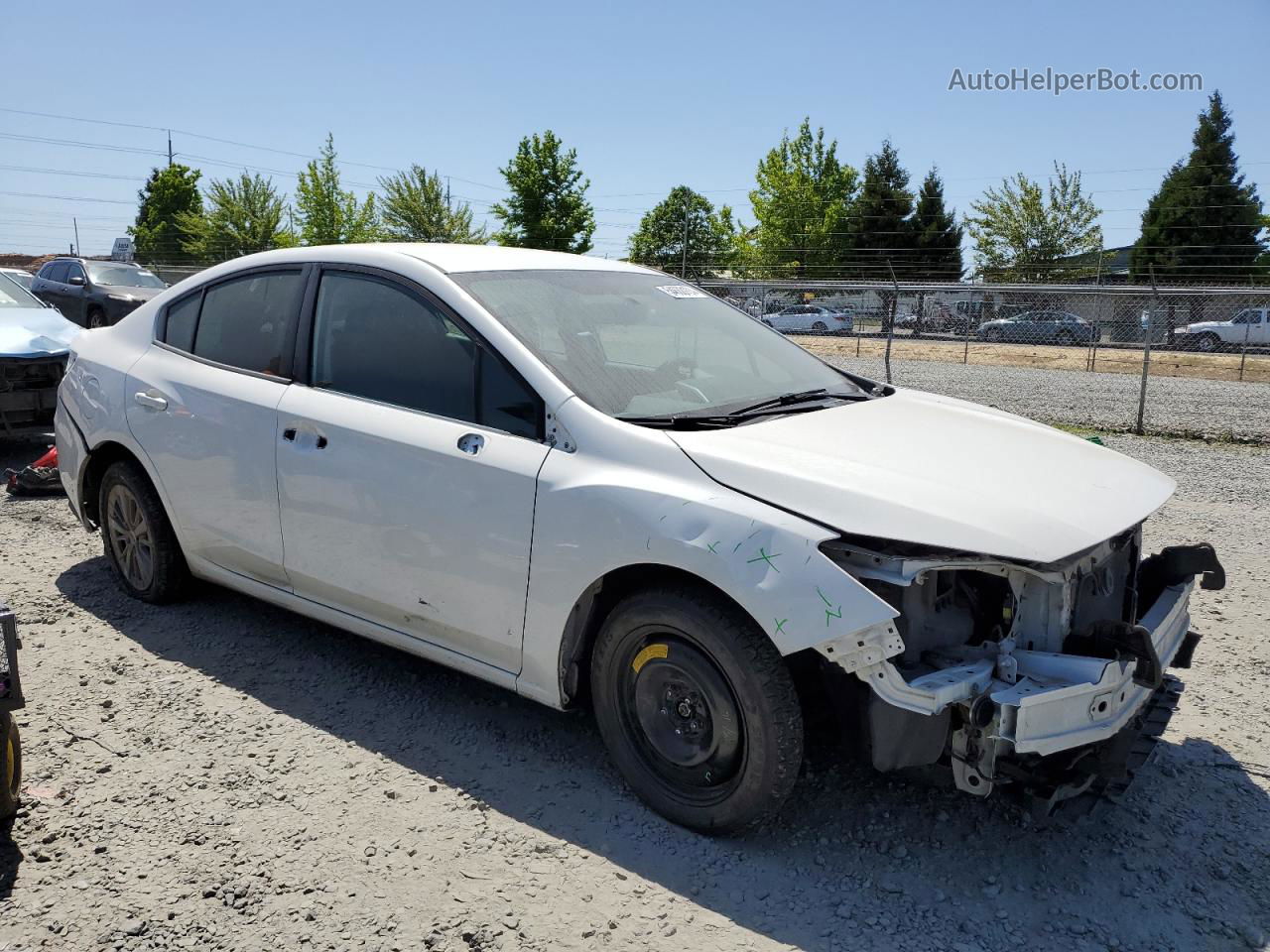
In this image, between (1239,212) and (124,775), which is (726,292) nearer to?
(124,775)

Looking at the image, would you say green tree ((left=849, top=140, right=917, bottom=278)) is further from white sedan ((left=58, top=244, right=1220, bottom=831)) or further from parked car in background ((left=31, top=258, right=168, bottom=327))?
white sedan ((left=58, top=244, right=1220, bottom=831))

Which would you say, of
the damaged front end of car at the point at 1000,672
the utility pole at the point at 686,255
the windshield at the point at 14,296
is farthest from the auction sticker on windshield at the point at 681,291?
the windshield at the point at 14,296

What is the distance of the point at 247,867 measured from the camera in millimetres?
2914

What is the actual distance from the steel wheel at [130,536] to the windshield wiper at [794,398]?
9.56 ft

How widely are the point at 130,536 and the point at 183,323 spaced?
3.50 ft

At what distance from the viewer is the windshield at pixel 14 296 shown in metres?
9.15

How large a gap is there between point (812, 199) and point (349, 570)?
49.8m

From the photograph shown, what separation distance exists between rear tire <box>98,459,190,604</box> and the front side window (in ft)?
4.28

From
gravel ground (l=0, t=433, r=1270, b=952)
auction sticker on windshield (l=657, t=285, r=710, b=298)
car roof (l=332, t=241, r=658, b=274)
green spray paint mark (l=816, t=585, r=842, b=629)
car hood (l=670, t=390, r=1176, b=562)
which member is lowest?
gravel ground (l=0, t=433, r=1270, b=952)

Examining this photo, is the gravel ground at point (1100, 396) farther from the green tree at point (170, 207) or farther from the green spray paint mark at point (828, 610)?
the green tree at point (170, 207)

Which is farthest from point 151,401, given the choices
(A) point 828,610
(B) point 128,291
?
(B) point 128,291

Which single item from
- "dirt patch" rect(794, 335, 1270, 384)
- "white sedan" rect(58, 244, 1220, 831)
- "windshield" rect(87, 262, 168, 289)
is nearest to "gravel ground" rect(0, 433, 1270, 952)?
"white sedan" rect(58, 244, 1220, 831)

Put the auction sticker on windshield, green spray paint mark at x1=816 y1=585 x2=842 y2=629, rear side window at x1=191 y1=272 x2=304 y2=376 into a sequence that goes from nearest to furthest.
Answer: green spray paint mark at x1=816 y1=585 x2=842 y2=629 → rear side window at x1=191 y1=272 x2=304 y2=376 → the auction sticker on windshield

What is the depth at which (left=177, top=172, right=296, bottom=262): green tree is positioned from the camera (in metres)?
46.3
